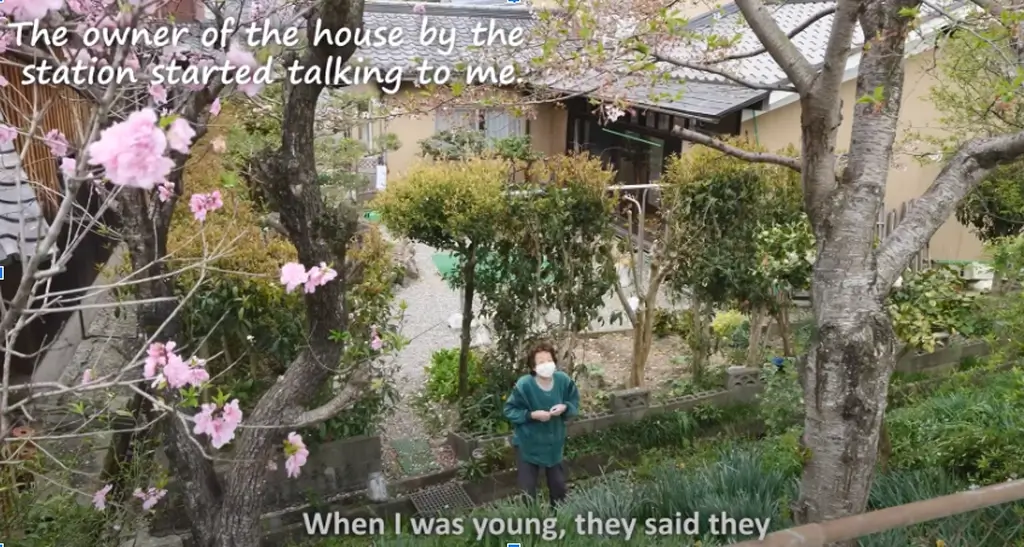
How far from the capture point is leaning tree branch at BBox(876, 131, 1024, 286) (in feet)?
10.1

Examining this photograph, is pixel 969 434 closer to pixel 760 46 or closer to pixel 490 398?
pixel 490 398

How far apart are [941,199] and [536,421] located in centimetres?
239

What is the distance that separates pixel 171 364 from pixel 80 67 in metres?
1.18

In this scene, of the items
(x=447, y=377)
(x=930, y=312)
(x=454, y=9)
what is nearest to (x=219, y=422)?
(x=447, y=377)

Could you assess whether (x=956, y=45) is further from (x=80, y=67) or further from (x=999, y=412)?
(x=80, y=67)

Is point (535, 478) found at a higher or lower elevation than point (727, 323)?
lower

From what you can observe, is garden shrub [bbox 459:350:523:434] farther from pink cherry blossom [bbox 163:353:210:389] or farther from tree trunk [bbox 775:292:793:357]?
pink cherry blossom [bbox 163:353:210:389]

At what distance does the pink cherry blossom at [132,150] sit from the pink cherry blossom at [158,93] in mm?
1597

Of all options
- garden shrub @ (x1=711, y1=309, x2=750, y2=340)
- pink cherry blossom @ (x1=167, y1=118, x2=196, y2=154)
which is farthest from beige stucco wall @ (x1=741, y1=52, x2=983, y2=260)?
pink cherry blossom @ (x1=167, y1=118, x2=196, y2=154)

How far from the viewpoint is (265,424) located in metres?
3.34

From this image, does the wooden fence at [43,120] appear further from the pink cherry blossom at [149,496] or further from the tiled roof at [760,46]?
the tiled roof at [760,46]

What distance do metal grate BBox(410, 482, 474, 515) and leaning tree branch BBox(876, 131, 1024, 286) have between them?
2.95 metres

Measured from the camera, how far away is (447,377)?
592 centimetres

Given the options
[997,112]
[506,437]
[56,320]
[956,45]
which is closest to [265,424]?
[506,437]
